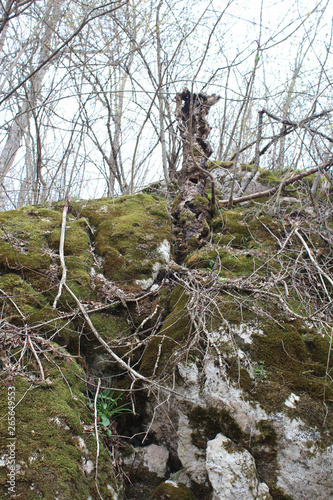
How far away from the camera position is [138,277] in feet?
11.4

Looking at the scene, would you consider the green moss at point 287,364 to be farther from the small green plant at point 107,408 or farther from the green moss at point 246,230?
the green moss at point 246,230

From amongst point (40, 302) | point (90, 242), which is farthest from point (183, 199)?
point (40, 302)

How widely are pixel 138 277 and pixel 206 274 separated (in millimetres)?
831

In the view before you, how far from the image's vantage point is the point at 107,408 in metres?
2.51

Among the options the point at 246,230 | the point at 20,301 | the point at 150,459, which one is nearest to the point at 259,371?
the point at 150,459

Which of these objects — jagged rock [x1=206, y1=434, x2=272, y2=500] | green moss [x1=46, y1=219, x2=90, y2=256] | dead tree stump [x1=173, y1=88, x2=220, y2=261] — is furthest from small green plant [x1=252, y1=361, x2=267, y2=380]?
green moss [x1=46, y1=219, x2=90, y2=256]

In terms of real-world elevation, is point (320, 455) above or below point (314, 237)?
below

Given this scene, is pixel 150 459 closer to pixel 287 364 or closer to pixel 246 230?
pixel 287 364

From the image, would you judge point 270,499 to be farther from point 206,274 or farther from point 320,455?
point 206,274

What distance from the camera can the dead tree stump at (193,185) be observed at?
14.2ft

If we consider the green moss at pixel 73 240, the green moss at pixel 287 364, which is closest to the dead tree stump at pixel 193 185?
the green moss at pixel 73 240

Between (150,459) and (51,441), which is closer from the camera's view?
(51,441)

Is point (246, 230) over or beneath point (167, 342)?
over

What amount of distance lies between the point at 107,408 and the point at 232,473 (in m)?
1.13
